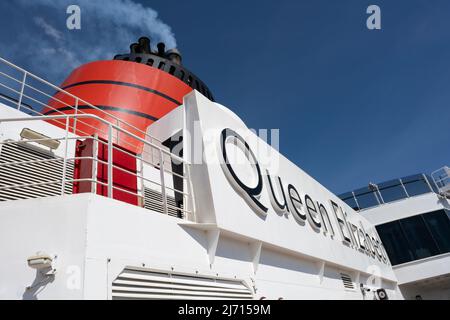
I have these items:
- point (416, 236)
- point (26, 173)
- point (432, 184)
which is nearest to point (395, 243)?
point (416, 236)

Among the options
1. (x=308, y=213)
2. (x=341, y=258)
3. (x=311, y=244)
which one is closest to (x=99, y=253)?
(x=311, y=244)

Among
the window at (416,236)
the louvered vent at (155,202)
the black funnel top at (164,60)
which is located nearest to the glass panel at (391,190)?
the window at (416,236)

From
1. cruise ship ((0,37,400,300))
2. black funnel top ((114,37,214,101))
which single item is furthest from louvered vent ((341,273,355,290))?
black funnel top ((114,37,214,101))

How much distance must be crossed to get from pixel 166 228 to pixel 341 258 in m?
5.08

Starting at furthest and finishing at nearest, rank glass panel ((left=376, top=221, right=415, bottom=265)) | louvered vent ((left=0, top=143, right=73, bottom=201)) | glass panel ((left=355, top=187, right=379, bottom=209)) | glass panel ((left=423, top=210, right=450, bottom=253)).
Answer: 1. glass panel ((left=355, top=187, right=379, bottom=209))
2. glass panel ((left=376, top=221, right=415, bottom=265))
3. glass panel ((left=423, top=210, right=450, bottom=253))
4. louvered vent ((left=0, top=143, right=73, bottom=201))

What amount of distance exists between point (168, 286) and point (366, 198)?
1285 cm

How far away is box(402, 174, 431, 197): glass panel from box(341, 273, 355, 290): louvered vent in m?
7.39

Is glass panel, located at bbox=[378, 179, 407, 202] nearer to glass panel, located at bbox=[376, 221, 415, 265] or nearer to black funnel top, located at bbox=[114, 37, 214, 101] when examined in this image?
glass panel, located at bbox=[376, 221, 415, 265]

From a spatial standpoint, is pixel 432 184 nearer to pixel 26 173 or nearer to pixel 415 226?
pixel 415 226

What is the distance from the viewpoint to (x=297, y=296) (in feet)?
15.2

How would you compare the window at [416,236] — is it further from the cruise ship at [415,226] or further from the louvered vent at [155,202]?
the louvered vent at [155,202]

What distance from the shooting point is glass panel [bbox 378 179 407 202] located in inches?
518

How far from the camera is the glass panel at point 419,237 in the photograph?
460 inches
